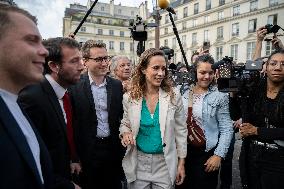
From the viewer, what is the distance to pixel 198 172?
3072 millimetres

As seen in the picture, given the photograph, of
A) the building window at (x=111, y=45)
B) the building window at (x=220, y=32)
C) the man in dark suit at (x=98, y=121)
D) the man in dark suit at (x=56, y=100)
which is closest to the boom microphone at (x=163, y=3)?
the man in dark suit at (x=98, y=121)

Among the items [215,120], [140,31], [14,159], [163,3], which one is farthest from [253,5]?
[14,159]

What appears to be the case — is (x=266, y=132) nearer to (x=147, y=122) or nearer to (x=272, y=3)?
(x=147, y=122)

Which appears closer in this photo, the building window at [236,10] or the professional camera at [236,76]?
the professional camera at [236,76]

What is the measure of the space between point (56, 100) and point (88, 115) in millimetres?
721

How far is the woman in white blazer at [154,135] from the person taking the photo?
270 centimetres

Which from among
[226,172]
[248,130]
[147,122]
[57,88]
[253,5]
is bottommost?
[226,172]

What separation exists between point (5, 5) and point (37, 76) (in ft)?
1.31

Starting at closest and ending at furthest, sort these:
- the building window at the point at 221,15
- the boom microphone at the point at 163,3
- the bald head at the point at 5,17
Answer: the bald head at the point at 5,17 → the boom microphone at the point at 163,3 → the building window at the point at 221,15

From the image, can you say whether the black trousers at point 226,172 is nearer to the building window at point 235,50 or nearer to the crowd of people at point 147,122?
the crowd of people at point 147,122

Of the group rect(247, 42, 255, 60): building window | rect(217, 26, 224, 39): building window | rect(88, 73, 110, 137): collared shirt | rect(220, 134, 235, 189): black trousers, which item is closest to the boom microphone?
rect(88, 73, 110, 137): collared shirt

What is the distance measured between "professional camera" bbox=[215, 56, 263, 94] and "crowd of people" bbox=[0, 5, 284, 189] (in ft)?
0.44

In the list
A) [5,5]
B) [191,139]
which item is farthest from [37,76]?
[191,139]

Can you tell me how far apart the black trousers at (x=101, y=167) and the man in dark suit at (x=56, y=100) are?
63 centimetres
